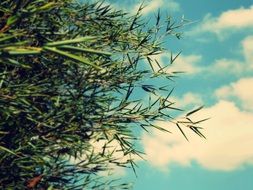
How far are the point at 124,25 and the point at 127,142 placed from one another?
2592 mm

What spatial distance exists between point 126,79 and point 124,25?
1348 mm

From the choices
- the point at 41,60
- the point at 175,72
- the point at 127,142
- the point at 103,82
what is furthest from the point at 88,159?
the point at 175,72

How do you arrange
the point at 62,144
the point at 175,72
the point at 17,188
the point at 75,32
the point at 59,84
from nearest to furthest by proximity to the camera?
the point at 17,188 < the point at 62,144 < the point at 59,84 < the point at 75,32 < the point at 175,72

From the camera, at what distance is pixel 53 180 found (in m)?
7.23

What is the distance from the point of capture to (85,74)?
780cm

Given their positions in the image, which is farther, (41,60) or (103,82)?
(103,82)

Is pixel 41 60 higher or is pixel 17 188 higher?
pixel 41 60

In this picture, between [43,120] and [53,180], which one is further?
[53,180]

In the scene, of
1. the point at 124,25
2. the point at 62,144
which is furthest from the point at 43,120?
the point at 124,25

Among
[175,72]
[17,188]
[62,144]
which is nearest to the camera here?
[17,188]

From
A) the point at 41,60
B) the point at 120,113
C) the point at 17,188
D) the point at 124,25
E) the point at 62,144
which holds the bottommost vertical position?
the point at 17,188

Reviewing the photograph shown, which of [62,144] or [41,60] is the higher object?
[41,60]

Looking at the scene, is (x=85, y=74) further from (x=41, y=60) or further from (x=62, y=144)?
(x=62, y=144)

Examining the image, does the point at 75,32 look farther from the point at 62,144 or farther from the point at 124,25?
the point at 62,144
